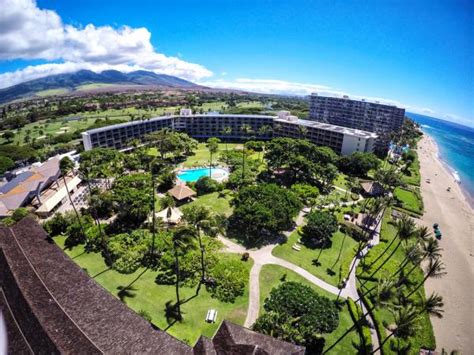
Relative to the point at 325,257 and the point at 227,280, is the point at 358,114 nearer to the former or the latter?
the point at 325,257

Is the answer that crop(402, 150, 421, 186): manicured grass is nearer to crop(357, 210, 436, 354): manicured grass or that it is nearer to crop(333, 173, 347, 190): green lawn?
crop(333, 173, 347, 190): green lawn

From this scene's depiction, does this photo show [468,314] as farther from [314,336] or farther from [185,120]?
[185,120]

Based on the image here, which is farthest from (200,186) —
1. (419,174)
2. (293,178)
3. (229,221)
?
(419,174)

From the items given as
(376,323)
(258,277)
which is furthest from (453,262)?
(258,277)

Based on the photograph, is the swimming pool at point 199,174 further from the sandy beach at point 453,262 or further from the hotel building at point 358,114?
the hotel building at point 358,114

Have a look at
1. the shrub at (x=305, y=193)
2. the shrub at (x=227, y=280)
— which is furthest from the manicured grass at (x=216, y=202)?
the shrub at (x=227, y=280)
